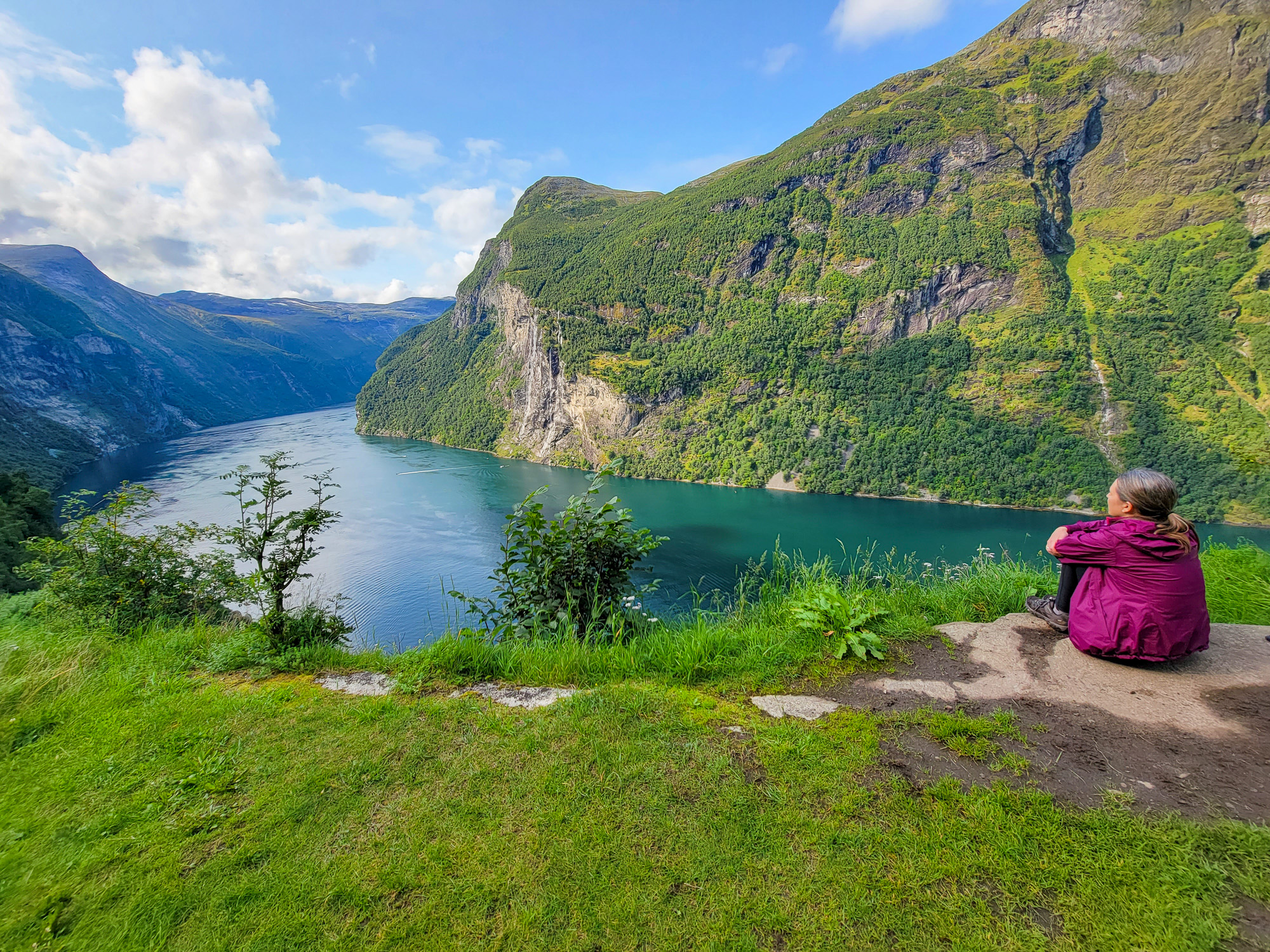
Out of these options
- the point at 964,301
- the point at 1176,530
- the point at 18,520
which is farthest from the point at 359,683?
the point at 964,301

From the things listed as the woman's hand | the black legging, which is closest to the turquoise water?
the black legging

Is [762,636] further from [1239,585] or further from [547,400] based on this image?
[547,400]

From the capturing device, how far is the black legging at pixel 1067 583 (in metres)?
3.76

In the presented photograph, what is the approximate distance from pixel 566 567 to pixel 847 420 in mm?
87894

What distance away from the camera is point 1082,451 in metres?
67.8

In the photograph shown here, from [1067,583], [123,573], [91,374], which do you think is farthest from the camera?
[91,374]

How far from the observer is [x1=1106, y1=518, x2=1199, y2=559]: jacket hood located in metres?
3.10

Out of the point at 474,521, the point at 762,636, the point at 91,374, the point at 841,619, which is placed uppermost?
the point at 91,374

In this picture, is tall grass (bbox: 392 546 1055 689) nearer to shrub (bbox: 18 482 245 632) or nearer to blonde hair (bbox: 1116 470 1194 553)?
blonde hair (bbox: 1116 470 1194 553)

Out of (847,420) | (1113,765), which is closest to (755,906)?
(1113,765)

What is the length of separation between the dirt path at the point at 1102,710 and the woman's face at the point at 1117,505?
3.27 feet

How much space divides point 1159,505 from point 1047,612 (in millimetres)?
1102

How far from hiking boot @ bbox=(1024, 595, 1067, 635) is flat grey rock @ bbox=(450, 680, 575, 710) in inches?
144

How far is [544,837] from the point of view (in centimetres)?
218
